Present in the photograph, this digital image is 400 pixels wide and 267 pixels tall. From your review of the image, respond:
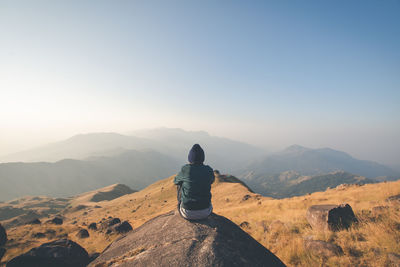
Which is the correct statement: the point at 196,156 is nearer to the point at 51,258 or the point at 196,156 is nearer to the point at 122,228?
the point at 51,258

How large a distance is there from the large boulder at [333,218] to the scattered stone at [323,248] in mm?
2105

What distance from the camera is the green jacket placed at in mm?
6238

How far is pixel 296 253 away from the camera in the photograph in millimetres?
6871

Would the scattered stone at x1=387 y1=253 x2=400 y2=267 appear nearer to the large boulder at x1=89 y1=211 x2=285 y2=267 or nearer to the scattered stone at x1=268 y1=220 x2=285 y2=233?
the large boulder at x1=89 y1=211 x2=285 y2=267

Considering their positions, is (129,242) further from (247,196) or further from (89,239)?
(247,196)

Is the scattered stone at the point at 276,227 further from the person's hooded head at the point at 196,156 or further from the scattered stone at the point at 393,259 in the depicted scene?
the person's hooded head at the point at 196,156

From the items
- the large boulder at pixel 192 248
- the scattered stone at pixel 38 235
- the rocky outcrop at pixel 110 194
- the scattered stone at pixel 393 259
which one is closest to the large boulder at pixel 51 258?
the large boulder at pixel 192 248

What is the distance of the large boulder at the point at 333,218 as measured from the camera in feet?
28.1

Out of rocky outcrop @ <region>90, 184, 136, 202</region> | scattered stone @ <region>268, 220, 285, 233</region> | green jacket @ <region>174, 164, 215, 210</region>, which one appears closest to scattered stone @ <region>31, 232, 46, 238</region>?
green jacket @ <region>174, 164, 215, 210</region>

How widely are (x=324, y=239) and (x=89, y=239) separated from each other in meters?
18.3

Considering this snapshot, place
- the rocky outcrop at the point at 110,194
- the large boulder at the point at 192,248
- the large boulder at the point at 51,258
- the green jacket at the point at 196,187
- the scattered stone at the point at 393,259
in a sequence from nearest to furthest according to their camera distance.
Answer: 1. the large boulder at the point at 192,248
2. the scattered stone at the point at 393,259
3. the green jacket at the point at 196,187
4. the large boulder at the point at 51,258
5. the rocky outcrop at the point at 110,194

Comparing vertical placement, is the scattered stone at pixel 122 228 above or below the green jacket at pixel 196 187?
below

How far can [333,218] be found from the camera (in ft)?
28.9

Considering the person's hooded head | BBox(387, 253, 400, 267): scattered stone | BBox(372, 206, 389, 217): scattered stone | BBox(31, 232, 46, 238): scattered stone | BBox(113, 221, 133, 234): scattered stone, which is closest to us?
BBox(387, 253, 400, 267): scattered stone
